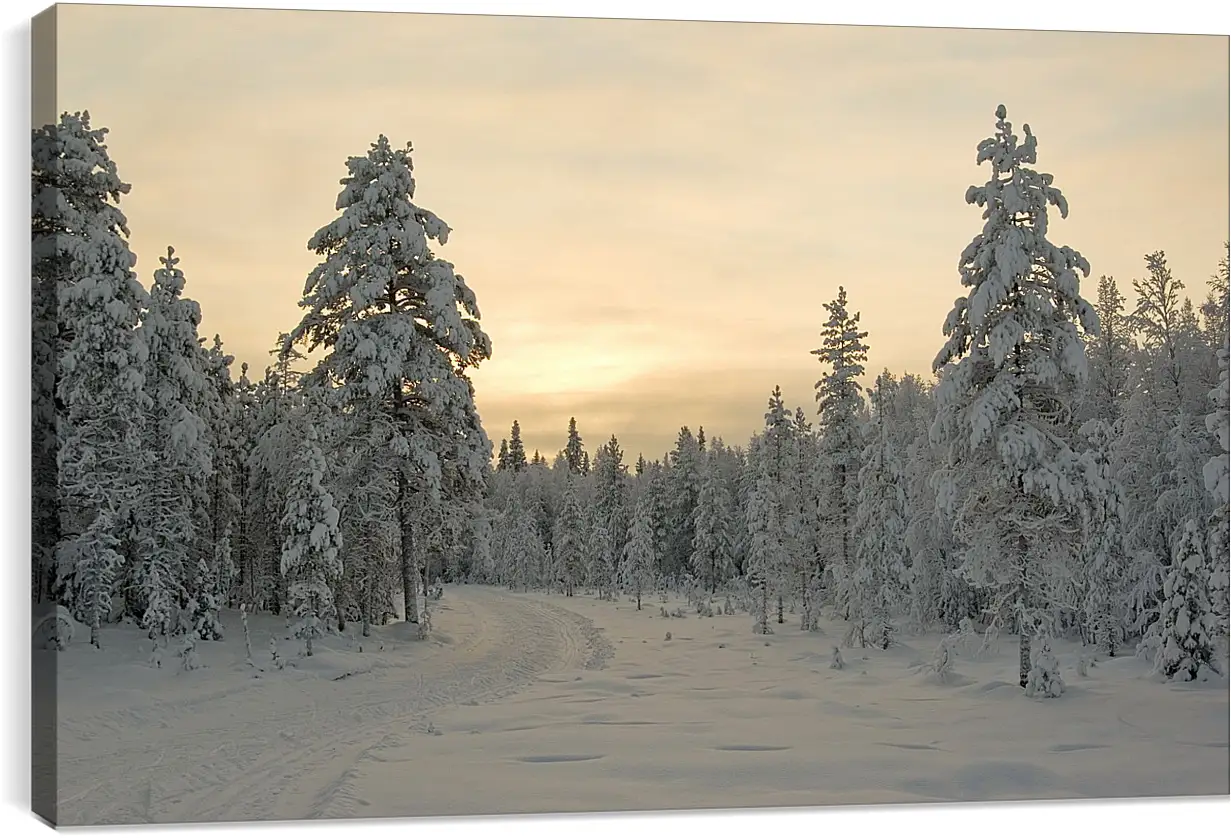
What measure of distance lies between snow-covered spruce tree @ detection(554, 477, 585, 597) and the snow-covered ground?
4.17 ft

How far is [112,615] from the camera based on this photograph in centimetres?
1184

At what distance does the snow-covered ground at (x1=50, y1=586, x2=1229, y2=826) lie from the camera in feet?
37.1

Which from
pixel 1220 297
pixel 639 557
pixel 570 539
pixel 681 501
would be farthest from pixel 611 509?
pixel 1220 297

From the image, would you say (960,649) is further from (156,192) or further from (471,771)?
(156,192)

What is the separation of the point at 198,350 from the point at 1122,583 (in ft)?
36.7

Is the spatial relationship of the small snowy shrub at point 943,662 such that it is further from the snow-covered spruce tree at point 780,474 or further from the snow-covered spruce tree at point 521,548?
the snow-covered spruce tree at point 521,548

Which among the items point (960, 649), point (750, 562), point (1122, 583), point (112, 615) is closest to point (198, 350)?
point (112, 615)

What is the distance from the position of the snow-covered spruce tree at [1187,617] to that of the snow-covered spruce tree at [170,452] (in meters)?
10.6

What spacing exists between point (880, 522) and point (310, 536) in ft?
22.9

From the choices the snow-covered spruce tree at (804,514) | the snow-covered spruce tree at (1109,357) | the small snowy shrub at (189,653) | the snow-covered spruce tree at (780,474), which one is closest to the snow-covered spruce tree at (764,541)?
the snow-covered spruce tree at (780,474)

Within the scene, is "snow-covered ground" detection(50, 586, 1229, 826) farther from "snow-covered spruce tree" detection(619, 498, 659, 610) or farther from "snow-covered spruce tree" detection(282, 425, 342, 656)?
"snow-covered spruce tree" detection(282, 425, 342, 656)

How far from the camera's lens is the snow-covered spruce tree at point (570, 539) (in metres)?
13.9

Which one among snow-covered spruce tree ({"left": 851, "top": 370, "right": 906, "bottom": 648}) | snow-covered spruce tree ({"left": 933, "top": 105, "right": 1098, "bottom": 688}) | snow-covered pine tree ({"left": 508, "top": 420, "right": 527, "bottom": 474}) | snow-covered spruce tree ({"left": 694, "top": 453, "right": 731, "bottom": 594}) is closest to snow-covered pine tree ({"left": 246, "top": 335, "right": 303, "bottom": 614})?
snow-covered pine tree ({"left": 508, "top": 420, "right": 527, "bottom": 474})

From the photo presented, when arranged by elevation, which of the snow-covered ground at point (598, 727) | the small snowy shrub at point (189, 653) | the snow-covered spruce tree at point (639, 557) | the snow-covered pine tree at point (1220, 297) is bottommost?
the snow-covered ground at point (598, 727)
